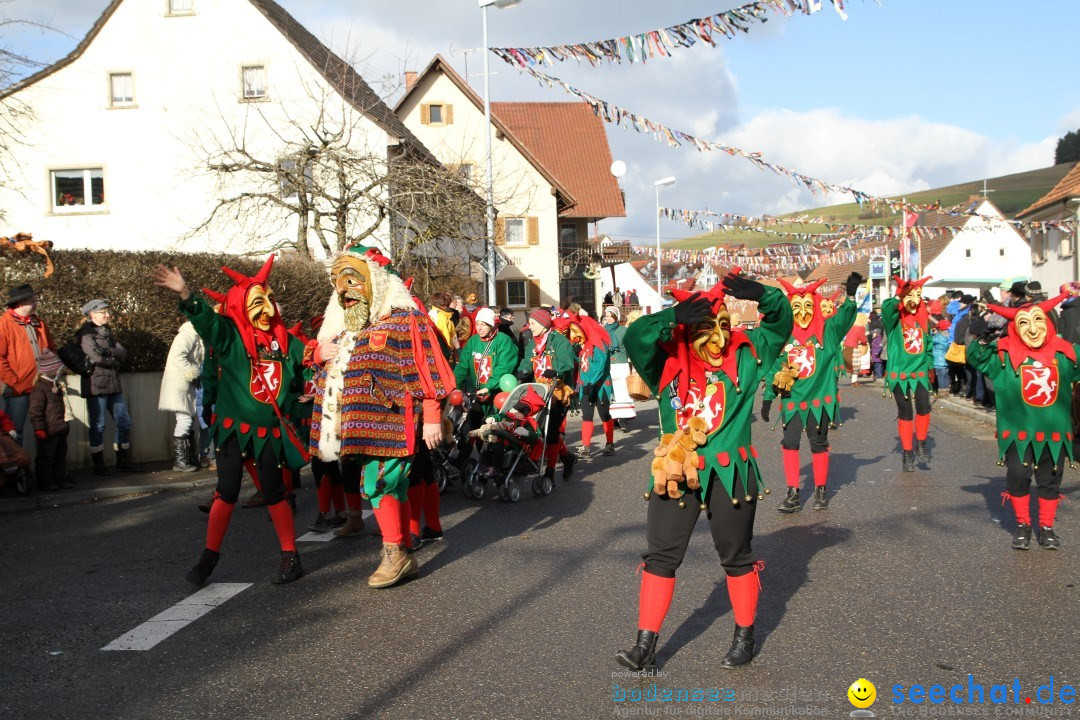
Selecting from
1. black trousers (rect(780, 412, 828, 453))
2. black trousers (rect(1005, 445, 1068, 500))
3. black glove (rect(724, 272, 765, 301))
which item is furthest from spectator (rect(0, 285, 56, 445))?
black trousers (rect(1005, 445, 1068, 500))

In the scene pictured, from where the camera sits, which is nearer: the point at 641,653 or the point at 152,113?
the point at 641,653

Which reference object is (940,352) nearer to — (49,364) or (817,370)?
(817,370)

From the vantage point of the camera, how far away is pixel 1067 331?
11250mm

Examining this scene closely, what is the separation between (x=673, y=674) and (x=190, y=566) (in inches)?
152

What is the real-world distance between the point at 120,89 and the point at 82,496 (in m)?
22.7

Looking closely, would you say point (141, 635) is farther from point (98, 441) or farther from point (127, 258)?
point (127, 258)

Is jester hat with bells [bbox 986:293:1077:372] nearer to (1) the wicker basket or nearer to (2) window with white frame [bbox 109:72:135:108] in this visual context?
(1) the wicker basket

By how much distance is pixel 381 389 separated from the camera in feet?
20.1

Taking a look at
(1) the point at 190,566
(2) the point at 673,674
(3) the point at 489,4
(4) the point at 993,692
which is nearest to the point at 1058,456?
(4) the point at 993,692

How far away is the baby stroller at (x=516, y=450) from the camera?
930 cm

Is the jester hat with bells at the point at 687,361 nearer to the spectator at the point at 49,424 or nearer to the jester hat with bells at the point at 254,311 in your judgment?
the jester hat with bells at the point at 254,311

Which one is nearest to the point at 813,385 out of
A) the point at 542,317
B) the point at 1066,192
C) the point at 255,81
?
the point at 542,317

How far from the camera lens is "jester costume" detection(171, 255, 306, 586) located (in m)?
6.27

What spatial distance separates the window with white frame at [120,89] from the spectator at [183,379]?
68.0ft
